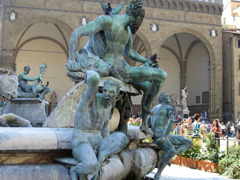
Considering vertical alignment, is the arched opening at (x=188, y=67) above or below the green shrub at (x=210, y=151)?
above

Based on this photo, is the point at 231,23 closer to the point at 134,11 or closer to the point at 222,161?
the point at 222,161

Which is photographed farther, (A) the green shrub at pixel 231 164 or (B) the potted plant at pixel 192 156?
(B) the potted plant at pixel 192 156

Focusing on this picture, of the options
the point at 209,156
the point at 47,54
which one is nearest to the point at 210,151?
the point at 209,156

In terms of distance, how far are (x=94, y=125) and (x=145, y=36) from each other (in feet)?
78.0

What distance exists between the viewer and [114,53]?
368 centimetres

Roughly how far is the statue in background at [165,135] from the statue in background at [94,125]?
1268mm

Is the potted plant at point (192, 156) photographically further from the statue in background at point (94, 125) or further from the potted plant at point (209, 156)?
the statue in background at point (94, 125)

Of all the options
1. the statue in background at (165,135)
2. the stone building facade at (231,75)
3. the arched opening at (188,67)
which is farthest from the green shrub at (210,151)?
the arched opening at (188,67)

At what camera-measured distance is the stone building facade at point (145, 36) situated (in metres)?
23.9

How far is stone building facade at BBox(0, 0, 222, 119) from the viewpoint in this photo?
23906 mm

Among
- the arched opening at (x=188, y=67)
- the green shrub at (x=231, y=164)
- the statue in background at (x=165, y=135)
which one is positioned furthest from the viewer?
the arched opening at (x=188, y=67)

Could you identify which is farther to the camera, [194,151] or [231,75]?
[231,75]

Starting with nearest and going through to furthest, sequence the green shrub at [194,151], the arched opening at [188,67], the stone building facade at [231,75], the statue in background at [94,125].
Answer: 1. the statue in background at [94,125]
2. the green shrub at [194,151]
3. the stone building facade at [231,75]
4. the arched opening at [188,67]

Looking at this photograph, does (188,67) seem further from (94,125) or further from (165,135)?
(94,125)
